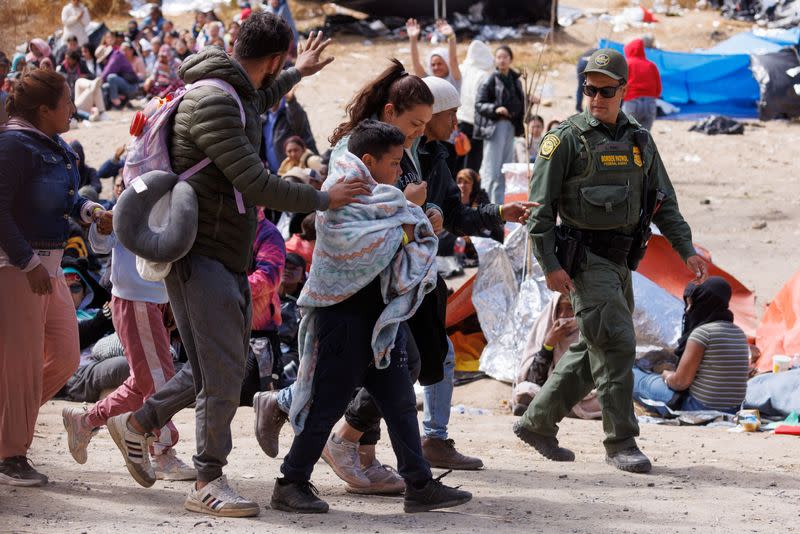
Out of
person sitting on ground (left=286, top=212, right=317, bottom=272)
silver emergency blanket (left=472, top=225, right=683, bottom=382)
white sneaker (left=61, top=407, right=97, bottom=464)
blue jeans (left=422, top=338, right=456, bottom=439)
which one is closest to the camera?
white sneaker (left=61, top=407, right=97, bottom=464)

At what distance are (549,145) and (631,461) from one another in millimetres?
1512

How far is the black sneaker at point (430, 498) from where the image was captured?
14.2ft

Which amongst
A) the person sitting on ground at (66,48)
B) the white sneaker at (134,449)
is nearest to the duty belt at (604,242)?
the white sneaker at (134,449)

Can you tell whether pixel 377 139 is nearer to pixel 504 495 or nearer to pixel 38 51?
pixel 504 495

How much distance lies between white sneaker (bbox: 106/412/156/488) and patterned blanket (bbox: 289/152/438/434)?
2.33 ft

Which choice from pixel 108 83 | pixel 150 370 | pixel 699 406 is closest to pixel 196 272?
→ pixel 150 370

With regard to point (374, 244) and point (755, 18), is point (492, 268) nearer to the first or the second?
point (374, 244)

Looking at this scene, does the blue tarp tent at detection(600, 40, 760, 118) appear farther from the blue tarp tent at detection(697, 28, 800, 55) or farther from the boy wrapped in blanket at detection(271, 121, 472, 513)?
the boy wrapped in blanket at detection(271, 121, 472, 513)

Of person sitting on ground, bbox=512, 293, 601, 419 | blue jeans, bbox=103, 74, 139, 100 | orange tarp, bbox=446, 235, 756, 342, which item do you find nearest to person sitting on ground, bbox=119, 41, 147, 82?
blue jeans, bbox=103, 74, 139, 100

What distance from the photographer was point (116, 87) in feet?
65.9

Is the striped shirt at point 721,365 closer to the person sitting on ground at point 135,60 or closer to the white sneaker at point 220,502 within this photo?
the white sneaker at point 220,502

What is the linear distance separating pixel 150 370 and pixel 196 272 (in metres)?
1.12

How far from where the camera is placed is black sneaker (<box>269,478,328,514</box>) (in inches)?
169

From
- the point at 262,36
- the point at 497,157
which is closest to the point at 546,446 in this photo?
the point at 262,36
